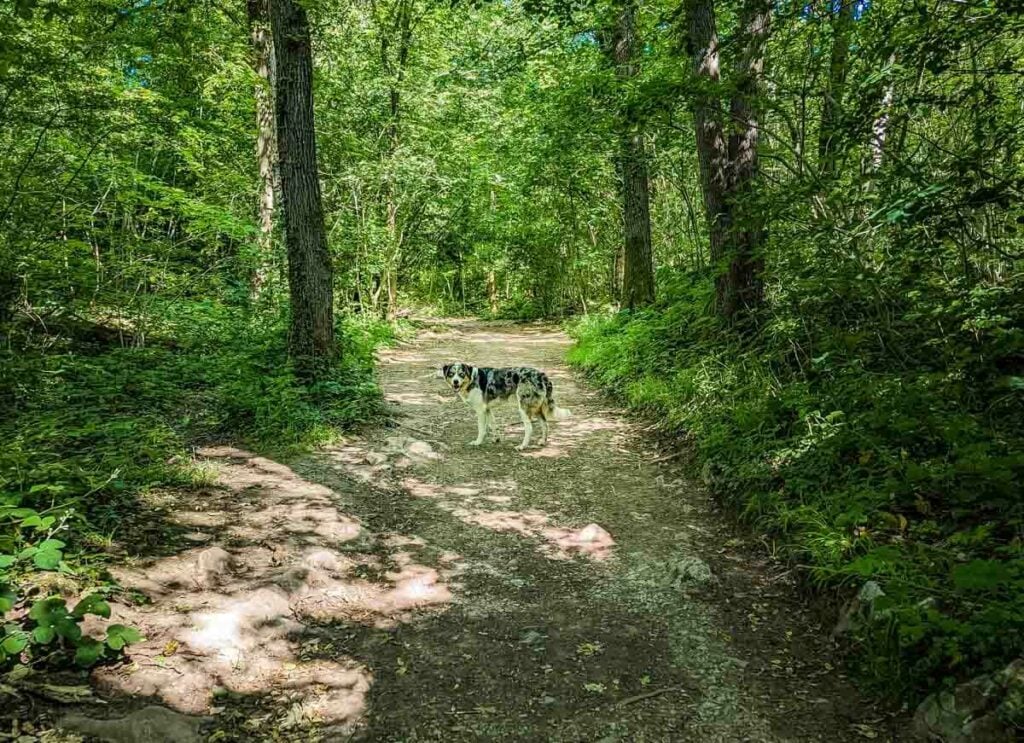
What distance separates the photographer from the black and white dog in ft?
26.0

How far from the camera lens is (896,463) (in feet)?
14.2

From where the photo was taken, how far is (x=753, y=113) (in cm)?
824

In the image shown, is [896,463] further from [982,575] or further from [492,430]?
[492,430]

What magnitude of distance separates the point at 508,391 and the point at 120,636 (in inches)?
218

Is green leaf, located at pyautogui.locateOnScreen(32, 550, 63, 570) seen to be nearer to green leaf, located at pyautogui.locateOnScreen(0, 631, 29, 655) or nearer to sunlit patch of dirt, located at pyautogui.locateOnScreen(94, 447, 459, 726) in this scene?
green leaf, located at pyautogui.locateOnScreen(0, 631, 29, 655)

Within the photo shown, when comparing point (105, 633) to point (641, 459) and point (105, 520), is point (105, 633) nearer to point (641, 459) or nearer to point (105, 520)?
point (105, 520)

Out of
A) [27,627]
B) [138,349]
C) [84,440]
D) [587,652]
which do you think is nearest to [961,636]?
[587,652]

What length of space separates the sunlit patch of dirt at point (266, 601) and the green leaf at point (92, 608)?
0.94 ft

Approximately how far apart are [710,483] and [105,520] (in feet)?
17.3

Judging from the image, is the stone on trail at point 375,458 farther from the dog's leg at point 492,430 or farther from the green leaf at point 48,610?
the green leaf at point 48,610

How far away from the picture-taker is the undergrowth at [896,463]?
296 centimetres

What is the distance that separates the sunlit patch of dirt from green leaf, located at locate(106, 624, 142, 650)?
5.6 inches

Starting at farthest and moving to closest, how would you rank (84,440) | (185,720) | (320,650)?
(84,440), (320,650), (185,720)

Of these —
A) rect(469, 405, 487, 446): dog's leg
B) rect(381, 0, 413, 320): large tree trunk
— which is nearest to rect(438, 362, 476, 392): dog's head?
rect(469, 405, 487, 446): dog's leg
